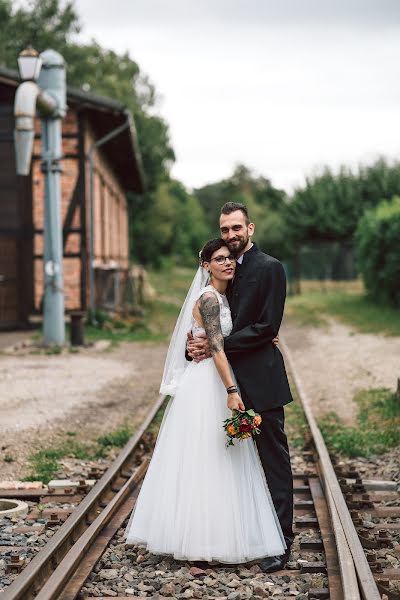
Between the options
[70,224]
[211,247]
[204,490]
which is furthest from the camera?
[70,224]

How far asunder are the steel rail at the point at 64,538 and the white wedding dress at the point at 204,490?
0.40m

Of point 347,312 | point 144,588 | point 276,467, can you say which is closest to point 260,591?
point 144,588

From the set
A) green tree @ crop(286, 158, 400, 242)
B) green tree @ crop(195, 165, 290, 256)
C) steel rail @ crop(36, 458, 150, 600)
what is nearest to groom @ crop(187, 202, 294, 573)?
steel rail @ crop(36, 458, 150, 600)

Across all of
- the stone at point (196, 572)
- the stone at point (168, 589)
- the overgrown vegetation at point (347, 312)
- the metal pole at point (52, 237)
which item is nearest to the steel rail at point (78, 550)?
the stone at point (168, 589)

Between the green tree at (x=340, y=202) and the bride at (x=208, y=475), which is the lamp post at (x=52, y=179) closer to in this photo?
the bride at (x=208, y=475)

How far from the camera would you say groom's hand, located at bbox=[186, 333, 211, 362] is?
5.05 meters

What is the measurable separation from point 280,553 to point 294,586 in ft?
0.85

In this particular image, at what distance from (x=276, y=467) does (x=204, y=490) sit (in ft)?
1.47

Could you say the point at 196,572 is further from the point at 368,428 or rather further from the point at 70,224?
the point at 70,224

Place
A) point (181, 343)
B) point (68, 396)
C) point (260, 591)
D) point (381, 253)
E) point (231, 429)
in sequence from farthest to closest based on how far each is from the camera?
point (381, 253) → point (68, 396) → point (181, 343) → point (231, 429) → point (260, 591)

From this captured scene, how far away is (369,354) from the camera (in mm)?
16781

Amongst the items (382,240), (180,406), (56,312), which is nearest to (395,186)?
(382,240)

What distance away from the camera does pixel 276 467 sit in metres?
5.09

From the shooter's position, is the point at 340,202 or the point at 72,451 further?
the point at 340,202
